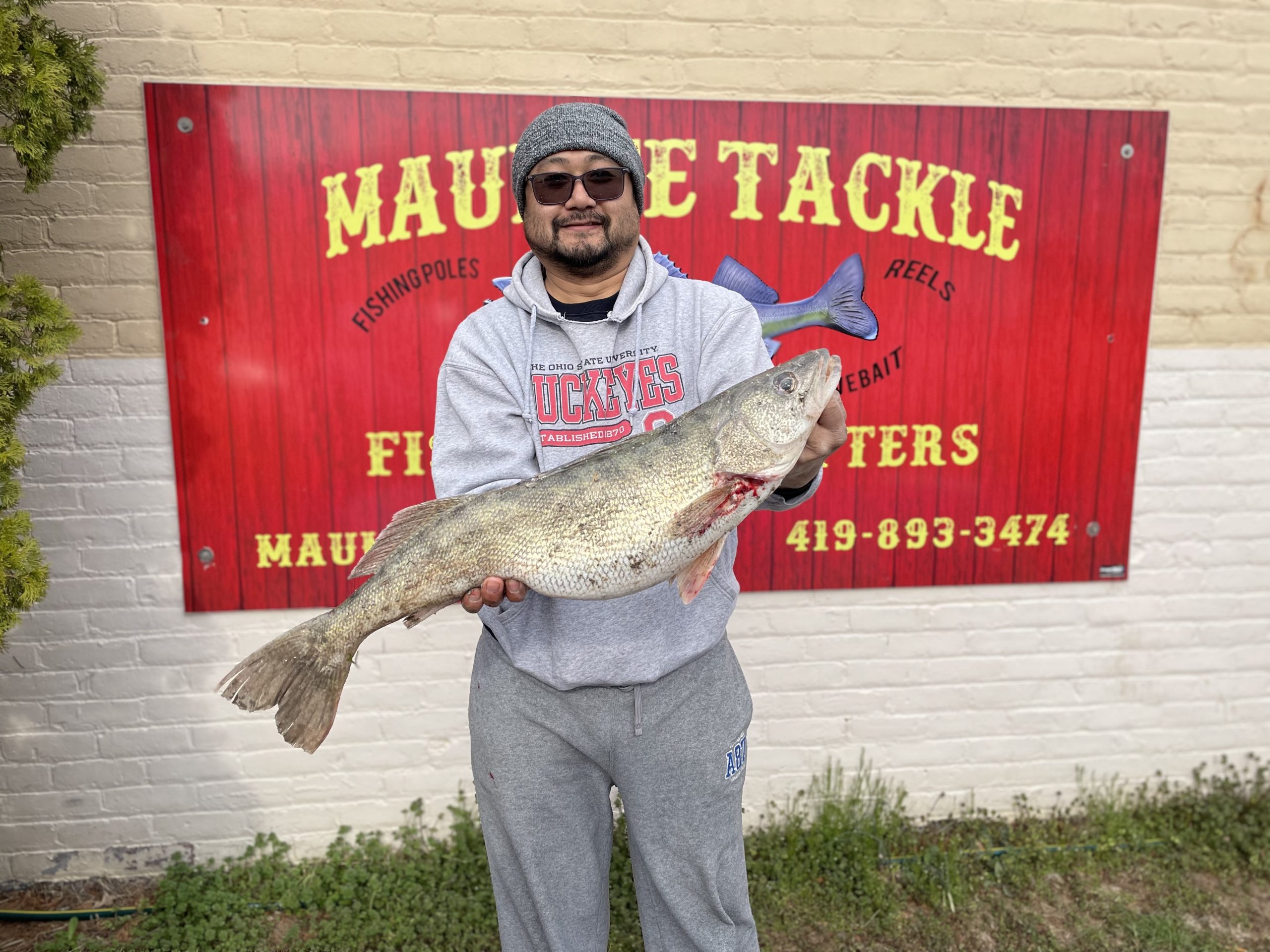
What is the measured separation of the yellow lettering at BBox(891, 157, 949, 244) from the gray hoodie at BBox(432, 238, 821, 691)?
153 cm

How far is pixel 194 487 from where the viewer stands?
134 inches

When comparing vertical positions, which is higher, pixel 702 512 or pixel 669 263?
pixel 669 263

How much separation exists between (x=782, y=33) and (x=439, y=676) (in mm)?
3000

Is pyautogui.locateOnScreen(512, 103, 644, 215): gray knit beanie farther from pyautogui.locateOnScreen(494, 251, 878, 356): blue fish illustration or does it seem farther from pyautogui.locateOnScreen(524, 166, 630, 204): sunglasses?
pyautogui.locateOnScreen(494, 251, 878, 356): blue fish illustration

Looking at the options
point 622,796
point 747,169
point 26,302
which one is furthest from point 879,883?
point 26,302

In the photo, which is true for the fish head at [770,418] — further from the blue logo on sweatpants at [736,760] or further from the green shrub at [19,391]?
the green shrub at [19,391]

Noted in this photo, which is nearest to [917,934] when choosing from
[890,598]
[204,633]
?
[890,598]

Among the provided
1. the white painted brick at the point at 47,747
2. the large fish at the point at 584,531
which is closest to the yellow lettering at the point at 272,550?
the white painted brick at the point at 47,747

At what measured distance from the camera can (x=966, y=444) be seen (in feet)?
12.1

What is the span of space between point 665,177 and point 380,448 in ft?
5.22

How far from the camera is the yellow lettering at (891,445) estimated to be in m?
3.63

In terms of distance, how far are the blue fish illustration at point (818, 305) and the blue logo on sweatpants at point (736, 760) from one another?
5.57 ft

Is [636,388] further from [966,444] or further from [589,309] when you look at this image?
[966,444]

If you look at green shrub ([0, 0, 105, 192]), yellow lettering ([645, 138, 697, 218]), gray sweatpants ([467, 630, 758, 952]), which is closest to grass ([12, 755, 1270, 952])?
gray sweatpants ([467, 630, 758, 952])
